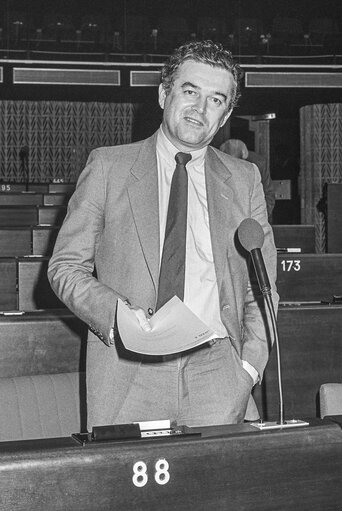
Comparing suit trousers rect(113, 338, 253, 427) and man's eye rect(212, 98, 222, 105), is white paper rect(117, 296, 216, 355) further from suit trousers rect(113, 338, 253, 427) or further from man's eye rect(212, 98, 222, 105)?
man's eye rect(212, 98, 222, 105)

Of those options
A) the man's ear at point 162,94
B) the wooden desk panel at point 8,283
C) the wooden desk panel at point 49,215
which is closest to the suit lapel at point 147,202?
the man's ear at point 162,94

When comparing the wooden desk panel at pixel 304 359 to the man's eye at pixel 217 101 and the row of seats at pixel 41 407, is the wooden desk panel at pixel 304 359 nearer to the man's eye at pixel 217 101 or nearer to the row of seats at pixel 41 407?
the row of seats at pixel 41 407

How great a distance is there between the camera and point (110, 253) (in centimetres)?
190

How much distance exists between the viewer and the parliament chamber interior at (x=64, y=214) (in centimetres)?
133

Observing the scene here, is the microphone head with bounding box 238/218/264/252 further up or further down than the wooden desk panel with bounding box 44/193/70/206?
further down

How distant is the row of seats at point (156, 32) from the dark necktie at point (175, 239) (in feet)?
35.6

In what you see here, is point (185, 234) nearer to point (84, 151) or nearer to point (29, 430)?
point (29, 430)

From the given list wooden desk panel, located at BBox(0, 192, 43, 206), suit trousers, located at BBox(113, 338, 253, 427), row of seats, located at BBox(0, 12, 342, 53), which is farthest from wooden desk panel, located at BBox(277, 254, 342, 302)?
row of seats, located at BBox(0, 12, 342, 53)

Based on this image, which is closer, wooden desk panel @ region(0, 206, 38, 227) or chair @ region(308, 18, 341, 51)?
wooden desk panel @ region(0, 206, 38, 227)

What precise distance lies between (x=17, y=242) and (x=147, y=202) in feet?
Answer: 10.9

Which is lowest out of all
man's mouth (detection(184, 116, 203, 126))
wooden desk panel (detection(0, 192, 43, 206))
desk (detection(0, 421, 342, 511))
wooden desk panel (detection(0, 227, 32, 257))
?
desk (detection(0, 421, 342, 511))

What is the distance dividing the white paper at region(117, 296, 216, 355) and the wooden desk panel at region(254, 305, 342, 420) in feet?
4.63

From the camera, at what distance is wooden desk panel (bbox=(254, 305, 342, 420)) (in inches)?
115

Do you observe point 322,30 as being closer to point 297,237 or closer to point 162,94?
point 297,237
